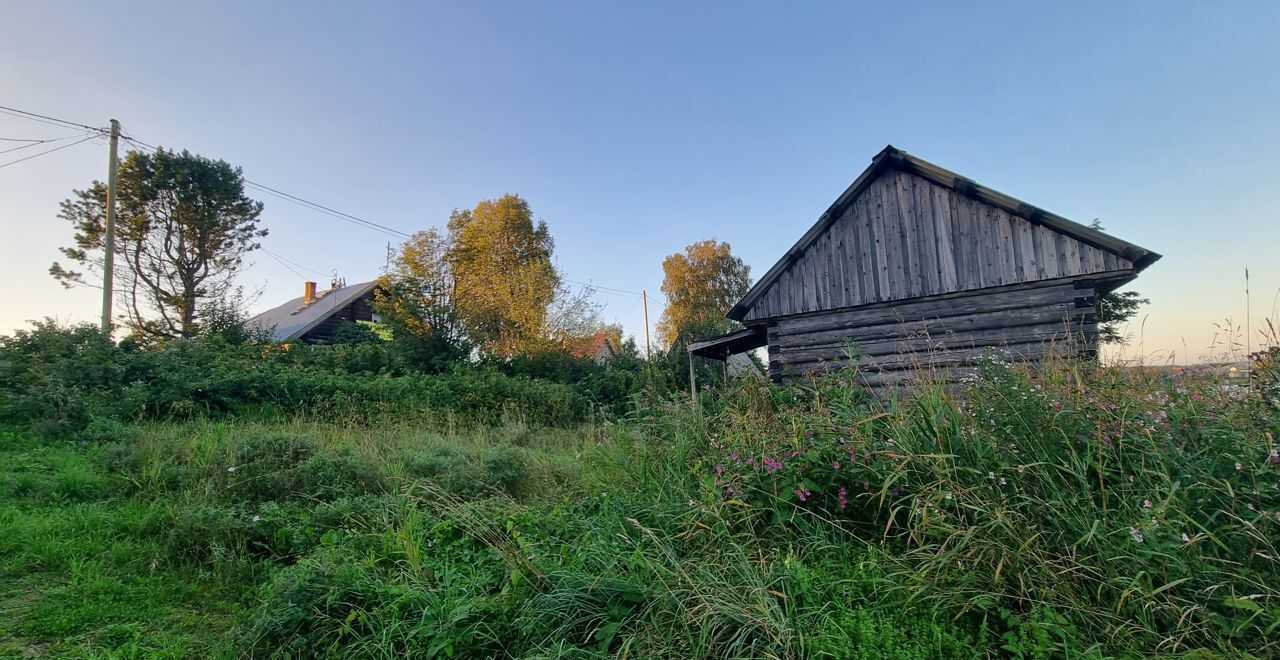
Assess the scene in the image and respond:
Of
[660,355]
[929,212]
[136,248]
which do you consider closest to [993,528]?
[929,212]

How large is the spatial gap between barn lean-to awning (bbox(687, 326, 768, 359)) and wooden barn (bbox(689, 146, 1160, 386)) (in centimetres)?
116

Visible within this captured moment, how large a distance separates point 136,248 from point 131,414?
18019mm

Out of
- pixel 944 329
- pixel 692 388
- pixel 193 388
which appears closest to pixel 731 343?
pixel 692 388

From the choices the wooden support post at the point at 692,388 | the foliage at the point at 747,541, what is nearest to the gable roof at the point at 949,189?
the wooden support post at the point at 692,388

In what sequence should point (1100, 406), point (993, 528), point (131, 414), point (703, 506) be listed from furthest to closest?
point (131, 414)
point (703, 506)
point (1100, 406)
point (993, 528)

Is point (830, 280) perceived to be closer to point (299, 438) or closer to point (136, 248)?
point (299, 438)

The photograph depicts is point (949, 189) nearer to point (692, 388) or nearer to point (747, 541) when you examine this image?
point (692, 388)

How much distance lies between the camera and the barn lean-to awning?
11.6 m

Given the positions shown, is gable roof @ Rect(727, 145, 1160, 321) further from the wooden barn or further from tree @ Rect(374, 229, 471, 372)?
tree @ Rect(374, 229, 471, 372)

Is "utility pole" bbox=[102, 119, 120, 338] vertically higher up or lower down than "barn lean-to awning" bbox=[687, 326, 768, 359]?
higher up

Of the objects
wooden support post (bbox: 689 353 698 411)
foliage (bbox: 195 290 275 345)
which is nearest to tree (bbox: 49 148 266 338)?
foliage (bbox: 195 290 275 345)

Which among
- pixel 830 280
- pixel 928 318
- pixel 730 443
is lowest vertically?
pixel 730 443

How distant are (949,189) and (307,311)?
31530 mm

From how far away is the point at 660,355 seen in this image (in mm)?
21375
